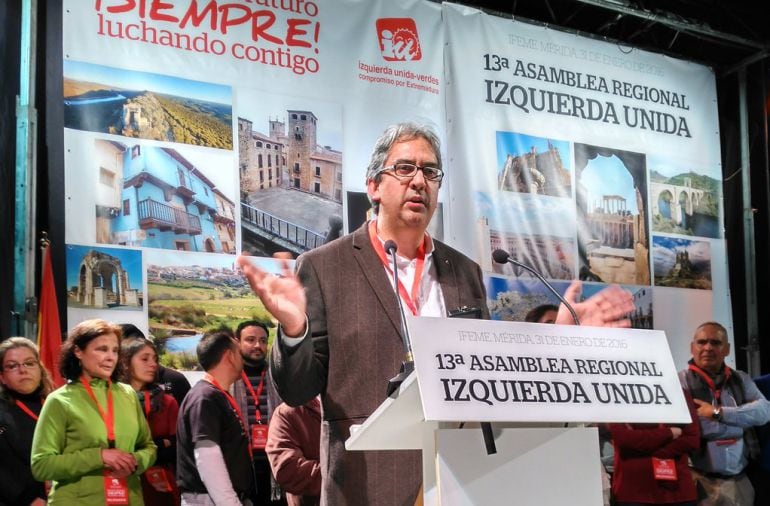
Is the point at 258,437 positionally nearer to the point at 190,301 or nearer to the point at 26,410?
the point at 190,301

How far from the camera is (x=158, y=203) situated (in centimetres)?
448

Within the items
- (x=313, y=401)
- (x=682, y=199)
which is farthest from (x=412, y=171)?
(x=682, y=199)

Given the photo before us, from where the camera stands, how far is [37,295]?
13.8 ft

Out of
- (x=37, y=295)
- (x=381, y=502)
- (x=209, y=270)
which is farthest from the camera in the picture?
→ (x=209, y=270)

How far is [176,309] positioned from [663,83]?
3949 mm

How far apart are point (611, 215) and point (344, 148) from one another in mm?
2011


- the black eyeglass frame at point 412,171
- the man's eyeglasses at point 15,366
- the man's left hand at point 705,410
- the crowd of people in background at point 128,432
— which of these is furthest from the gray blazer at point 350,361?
the man's left hand at point 705,410

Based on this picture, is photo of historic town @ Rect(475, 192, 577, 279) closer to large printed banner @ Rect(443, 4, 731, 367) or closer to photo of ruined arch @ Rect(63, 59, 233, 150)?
large printed banner @ Rect(443, 4, 731, 367)

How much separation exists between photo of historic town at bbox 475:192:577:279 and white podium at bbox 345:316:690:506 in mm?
3613

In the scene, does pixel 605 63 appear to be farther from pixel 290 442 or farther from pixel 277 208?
pixel 290 442

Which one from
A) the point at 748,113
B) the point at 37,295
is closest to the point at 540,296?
the point at 748,113

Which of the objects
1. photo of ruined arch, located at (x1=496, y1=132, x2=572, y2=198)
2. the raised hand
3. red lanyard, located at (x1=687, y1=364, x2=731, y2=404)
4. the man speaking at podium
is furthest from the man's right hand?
red lanyard, located at (x1=687, y1=364, x2=731, y2=404)

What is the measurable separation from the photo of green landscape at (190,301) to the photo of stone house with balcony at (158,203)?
8 centimetres

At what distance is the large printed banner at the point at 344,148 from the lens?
4414 millimetres
